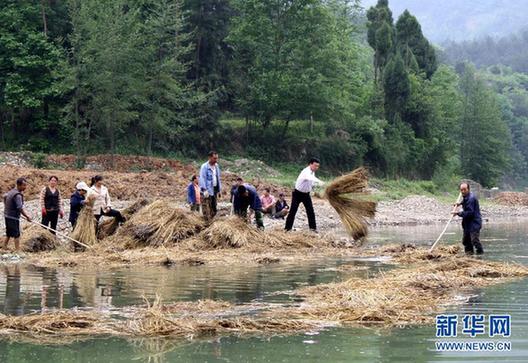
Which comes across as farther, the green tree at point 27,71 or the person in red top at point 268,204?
the green tree at point 27,71

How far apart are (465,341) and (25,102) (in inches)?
1646

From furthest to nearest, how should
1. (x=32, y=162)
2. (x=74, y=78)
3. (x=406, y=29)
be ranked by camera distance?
(x=406, y=29)
(x=74, y=78)
(x=32, y=162)

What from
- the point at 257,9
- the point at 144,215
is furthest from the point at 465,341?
the point at 257,9

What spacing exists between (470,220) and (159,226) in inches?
266

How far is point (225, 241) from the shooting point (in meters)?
18.9

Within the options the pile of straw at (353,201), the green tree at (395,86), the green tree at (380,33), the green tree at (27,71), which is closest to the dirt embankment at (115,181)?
the green tree at (27,71)

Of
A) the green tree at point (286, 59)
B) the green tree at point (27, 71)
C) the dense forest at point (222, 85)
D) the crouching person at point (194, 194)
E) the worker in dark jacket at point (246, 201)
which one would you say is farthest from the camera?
the green tree at point (286, 59)

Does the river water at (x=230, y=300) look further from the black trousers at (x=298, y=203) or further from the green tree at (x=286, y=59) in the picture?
the green tree at (x=286, y=59)

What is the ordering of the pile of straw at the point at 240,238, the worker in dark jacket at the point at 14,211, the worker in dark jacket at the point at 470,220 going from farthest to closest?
the pile of straw at the point at 240,238 → the worker in dark jacket at the point at 470,220 → the worker in dark jacket at the point at 14,211

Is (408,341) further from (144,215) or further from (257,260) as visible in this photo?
(144,215)

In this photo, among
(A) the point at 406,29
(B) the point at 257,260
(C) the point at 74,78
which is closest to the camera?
(B) the point at 257,260

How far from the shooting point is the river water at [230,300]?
27.2 feet

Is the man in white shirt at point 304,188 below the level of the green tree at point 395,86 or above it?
below

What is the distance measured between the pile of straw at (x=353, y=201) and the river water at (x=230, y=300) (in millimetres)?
2872
